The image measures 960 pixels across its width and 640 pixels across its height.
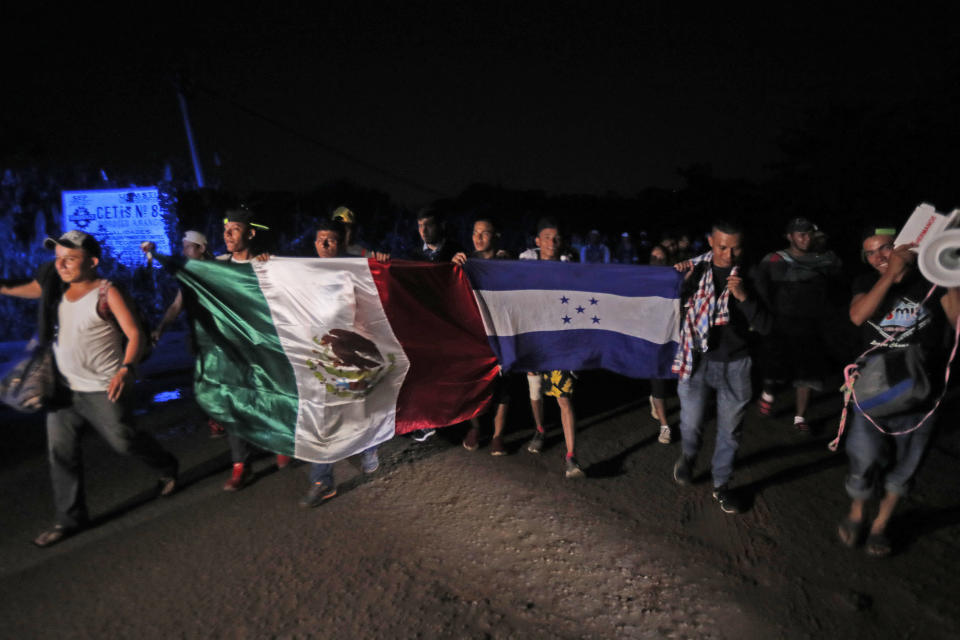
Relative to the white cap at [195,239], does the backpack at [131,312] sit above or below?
below

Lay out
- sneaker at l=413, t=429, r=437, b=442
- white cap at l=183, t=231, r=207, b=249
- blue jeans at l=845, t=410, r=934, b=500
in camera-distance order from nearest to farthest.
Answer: blue jeans at l=845, t=410, r=934, b=500, sneaker at l=413, t=429, r=437, b=442, white cap at l=183, t=231, r=207, b=249

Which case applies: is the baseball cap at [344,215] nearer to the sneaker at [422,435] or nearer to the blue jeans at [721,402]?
the sneaker at [422,435]

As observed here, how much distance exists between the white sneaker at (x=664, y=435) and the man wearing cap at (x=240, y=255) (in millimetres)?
3255

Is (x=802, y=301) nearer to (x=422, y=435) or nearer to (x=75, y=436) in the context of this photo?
(x=422, y=435)

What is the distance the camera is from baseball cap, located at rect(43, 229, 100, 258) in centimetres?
341

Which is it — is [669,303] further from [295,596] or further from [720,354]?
[295,596]

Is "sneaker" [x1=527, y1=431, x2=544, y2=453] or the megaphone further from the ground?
the megaphone

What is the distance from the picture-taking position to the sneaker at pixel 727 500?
3.77 meters

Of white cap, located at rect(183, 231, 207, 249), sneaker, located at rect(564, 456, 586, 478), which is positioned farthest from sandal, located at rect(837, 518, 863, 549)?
white cap, located at rect(183, 231, 207, 249)

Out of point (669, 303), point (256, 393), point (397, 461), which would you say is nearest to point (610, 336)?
point (669, 303)

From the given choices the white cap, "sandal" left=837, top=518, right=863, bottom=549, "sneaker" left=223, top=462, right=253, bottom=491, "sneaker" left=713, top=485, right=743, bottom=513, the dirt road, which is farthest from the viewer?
the white cap

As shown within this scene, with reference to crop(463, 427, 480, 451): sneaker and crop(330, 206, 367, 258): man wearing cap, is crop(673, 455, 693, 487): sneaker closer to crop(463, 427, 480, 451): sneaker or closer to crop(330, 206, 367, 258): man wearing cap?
crop(463, 427, 480, 451): sneaker

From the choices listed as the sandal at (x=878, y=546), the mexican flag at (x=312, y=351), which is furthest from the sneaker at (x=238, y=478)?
the sandal at (x=878, y=546)

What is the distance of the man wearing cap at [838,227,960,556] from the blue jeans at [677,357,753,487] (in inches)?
25.6
